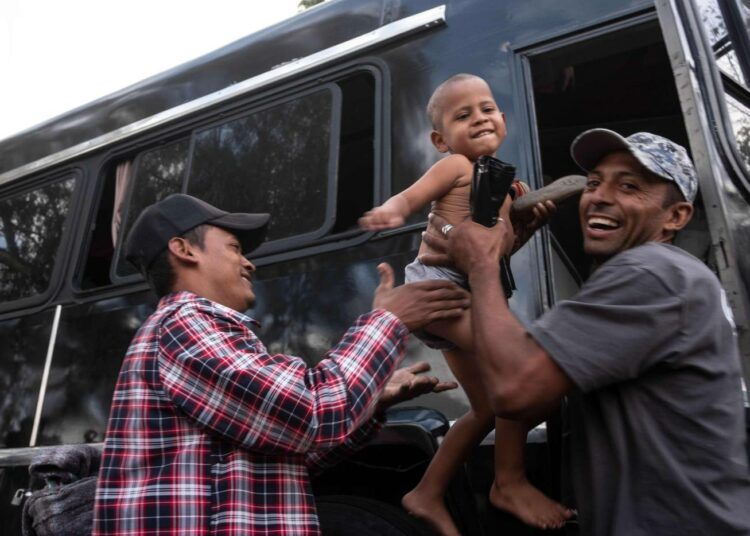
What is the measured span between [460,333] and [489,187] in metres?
0.41

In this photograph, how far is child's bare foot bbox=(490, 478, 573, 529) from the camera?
189 cm

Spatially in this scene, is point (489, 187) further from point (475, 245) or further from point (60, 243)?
point (60, 243)

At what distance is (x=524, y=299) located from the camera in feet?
7.36

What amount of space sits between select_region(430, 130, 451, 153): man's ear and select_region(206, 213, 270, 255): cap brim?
618 millimetres

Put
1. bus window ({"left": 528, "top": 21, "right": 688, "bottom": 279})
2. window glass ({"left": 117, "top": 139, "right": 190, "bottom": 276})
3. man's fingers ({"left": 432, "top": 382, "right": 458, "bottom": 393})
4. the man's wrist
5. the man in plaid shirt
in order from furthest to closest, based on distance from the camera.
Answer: window glass ({"left": 117, "top": 139, "right": 190, "bottom": 276}), bus window ({"left": 528, "top": 21, "right": 688, "bottom": 279}), man's fingers ({"left": 432, "top": 382, "right": 458, "bottom": 393}), the man's wrist, the man in plaid shirt

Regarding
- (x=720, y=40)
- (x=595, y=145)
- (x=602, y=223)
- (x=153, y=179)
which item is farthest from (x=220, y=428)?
(x=153, y=179)

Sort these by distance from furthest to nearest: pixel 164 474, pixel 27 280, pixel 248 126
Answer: pixel 27 280 < pixel 248 126 < pixel 164 474

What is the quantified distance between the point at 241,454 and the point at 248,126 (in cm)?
180

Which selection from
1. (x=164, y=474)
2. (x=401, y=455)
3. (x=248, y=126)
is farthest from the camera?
(x=248, y=126)

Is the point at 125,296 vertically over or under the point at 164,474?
over

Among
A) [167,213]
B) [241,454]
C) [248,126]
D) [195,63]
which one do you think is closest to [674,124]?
[248,126]

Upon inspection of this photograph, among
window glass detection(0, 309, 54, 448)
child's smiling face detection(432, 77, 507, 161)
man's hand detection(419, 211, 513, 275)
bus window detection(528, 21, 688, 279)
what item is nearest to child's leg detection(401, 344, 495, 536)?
man's hand detection(419, 211, 513, 275)

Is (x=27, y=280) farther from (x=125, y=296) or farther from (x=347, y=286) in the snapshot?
(x=347, y=286)

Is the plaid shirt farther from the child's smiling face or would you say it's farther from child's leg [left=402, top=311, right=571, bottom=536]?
the child's smiling face
